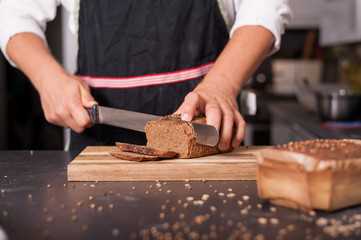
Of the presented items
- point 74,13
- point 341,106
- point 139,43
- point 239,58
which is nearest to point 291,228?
point 239,58

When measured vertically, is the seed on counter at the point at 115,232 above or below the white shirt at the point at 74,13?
below

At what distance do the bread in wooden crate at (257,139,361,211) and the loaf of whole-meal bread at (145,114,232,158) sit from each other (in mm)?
370

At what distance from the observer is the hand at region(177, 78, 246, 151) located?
1214 millimetres

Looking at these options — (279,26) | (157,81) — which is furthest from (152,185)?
(279,26)

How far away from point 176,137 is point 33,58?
0.62m

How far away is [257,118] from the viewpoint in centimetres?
407

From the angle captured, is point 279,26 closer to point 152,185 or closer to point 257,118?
point 152,185

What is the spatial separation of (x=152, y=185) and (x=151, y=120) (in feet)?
1.26

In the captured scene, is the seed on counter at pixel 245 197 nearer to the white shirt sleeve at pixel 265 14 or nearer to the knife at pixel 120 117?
the knife at pixel 120 117

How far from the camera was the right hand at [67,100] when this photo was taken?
1342mm

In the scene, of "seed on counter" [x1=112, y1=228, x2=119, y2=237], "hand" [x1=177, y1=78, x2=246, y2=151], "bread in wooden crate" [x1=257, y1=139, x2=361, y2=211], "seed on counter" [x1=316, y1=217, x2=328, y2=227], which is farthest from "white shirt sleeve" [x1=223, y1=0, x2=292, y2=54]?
"seed on counter" [x1=112, y1=228, x2=119, y2=237]

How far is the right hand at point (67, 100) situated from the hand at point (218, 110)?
32 cm

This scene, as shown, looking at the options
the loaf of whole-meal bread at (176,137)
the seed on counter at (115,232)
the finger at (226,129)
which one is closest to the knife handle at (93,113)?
the loaf of whole-meal bread at (176,137)

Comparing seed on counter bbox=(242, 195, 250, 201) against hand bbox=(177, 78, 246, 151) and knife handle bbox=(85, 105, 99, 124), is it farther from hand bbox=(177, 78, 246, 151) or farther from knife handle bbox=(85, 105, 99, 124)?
knife handle bbox=(85, 105, 99, 124)
